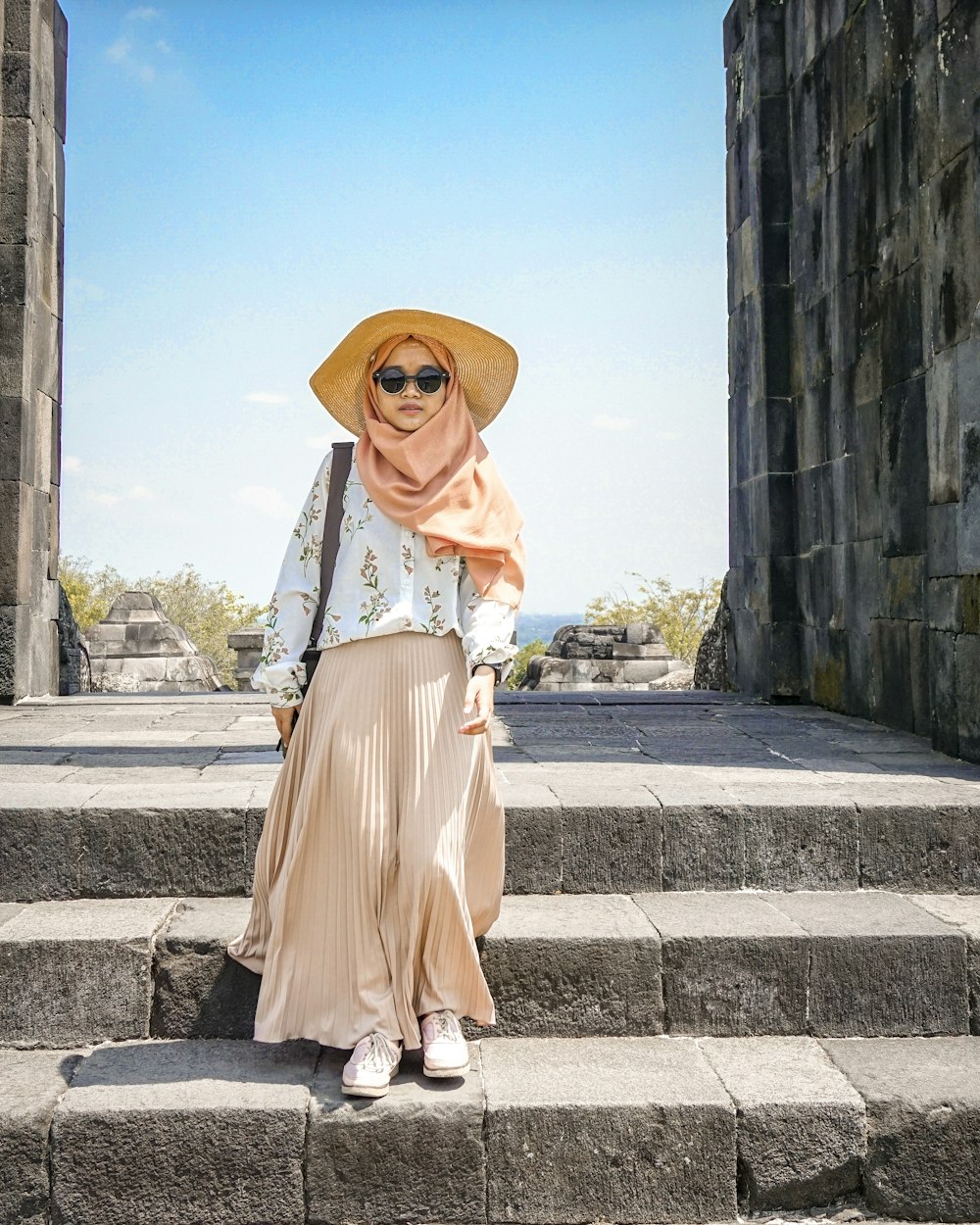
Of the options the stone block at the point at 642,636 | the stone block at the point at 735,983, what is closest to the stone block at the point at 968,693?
the stone block at the point at 735,983

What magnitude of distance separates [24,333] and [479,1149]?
6625 millimetres

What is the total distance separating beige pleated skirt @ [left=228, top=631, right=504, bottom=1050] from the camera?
9.87 feet

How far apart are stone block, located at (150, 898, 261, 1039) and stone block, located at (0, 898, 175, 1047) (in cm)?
4

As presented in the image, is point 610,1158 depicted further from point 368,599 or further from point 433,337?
point 433,337

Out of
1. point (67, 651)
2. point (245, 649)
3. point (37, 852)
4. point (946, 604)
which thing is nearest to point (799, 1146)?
point (37, 852)

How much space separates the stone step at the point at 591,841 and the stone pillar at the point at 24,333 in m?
4.02

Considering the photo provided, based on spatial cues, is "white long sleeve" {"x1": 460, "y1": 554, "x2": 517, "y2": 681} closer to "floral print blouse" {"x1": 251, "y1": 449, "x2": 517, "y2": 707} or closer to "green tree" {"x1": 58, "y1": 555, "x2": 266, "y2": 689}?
"floral print blouse" {"x1": 251, "y1": 449, "x2": 517, "y2": 707}

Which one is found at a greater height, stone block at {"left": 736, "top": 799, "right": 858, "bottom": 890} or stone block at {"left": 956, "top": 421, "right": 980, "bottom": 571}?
stone block at {"left": 956, "top": 421, "right": 980, "bottom": 571}

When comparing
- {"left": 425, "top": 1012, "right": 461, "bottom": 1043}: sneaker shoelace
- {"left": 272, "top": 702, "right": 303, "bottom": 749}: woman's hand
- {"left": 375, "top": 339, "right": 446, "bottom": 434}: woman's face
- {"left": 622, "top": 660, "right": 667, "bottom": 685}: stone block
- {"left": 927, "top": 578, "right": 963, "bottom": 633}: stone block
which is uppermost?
{"left": 375, "top": 339, "right": 446, "bottom": 434}: woman's face

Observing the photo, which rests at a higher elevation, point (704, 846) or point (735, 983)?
point (704, 846)

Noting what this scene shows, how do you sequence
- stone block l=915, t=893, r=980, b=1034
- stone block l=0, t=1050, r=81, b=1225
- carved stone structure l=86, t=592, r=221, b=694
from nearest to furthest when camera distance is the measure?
1. stone block l=0, t=1050, r=81, b=1225
2. stone block l=915, t=893, r=980, b=1034
3. carved stone structure l=86, t=592, r=221, b=694

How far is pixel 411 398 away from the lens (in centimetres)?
327

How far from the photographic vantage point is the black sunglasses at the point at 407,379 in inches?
129

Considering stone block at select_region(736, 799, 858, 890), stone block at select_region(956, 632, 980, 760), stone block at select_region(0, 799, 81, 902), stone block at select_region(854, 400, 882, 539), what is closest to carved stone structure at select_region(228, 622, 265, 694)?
stone block at select_region(854, 400, 882, 539)
